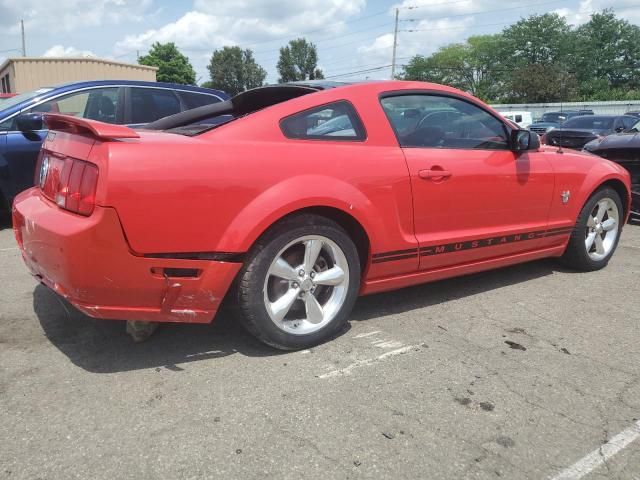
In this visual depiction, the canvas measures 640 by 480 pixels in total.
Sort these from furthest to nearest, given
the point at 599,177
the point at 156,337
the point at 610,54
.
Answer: the point at 610,54 < the point at 599,177 < the point at 156,337

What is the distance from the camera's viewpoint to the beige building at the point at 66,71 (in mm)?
20641

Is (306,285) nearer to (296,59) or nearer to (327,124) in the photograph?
(327,124)

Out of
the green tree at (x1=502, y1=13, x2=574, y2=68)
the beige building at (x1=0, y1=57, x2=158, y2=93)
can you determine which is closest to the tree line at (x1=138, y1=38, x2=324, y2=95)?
the green tree at (x1=502, y1=13, x2=574, y2=68)

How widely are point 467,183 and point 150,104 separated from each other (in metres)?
4.41

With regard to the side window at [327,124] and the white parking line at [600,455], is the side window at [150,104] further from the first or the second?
the white parking line at [600,455]

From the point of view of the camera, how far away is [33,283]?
4.10 meters

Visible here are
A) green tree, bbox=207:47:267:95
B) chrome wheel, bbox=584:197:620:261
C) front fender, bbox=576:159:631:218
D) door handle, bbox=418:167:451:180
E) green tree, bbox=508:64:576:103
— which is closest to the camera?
door handle, bbox=418:167:451:180

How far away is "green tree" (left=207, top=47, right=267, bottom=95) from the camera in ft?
274

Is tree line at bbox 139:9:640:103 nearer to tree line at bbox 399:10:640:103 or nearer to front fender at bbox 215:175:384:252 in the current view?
tree line at bbox 399:10:640:103

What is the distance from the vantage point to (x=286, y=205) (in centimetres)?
277

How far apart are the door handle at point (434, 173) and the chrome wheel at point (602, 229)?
186 cm

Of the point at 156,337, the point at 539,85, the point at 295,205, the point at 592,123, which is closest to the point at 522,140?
the point at 295,205

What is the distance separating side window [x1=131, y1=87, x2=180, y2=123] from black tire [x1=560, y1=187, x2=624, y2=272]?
4706mm

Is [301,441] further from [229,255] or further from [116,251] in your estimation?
[116,251]
